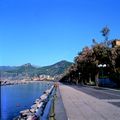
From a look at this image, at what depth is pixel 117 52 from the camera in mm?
76625

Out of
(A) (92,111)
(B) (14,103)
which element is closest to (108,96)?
(A) (92,111)

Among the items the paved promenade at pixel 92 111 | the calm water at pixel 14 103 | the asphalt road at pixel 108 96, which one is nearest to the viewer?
the paved promenade at pixel 92 111

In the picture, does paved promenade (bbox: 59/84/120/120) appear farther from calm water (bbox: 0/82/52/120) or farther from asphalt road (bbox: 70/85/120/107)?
calm water (bbox: 0/82/52/120)

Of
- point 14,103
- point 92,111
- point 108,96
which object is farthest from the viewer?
point 14,103

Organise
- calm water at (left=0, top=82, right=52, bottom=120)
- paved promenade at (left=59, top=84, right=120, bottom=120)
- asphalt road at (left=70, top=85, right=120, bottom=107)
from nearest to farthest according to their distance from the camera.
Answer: paved promenade at (left=59, top=84, right=120, bottom=120) → asphalt road at (left=70, top=85, right=120, bottom=107) → calm water at (left=0, top=82, right=52, bottom=120)

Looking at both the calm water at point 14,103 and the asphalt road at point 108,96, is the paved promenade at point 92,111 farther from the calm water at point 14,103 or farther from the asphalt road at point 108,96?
the calm water at point 14,103

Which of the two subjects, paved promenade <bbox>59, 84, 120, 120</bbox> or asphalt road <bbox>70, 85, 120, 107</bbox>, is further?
asphalt road <bbox>70, 85, 120, 107</bbox>

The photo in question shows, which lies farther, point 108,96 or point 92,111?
point 108,96

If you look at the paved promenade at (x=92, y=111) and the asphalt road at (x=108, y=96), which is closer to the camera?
the paved promenade at (x=92, y=111)

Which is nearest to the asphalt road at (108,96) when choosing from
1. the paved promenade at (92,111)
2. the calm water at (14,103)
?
the paved promenade at (92,111)

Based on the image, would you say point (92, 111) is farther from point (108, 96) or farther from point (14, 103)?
point (14, 103)

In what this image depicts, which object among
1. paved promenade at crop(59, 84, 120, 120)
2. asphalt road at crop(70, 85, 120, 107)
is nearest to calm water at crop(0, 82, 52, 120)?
asphalt road at crop(70, 85, 120, 107)

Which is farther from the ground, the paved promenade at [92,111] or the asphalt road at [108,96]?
the asphalt road at [108,96]

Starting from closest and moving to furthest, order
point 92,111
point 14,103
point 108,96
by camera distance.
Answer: point 92,111
point 108,96
point 14,103
